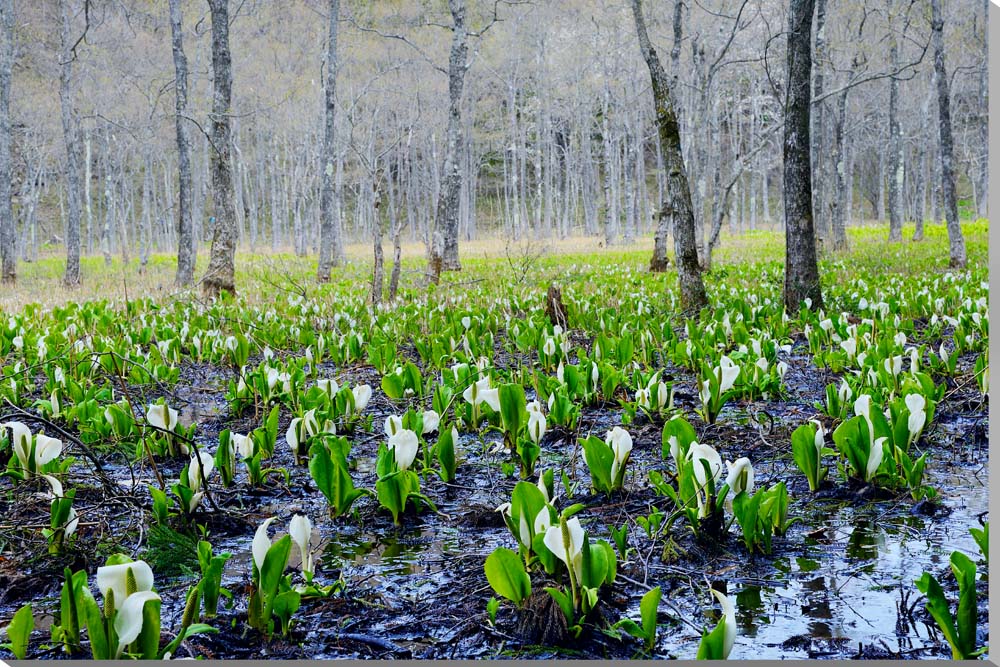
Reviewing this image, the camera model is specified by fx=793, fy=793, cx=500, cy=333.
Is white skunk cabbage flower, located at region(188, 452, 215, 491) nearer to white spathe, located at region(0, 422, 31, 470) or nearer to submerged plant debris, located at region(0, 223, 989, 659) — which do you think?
submerged plant debris, located at region(0, 223, 989, 659)

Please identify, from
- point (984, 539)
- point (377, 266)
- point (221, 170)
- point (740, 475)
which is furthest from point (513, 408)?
point (221, 170)

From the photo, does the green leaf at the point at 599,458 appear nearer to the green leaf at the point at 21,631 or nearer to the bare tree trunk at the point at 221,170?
the green leaf at the point at 21,631

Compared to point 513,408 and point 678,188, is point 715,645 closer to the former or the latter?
point 513,408

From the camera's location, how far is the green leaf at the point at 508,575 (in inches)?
68.1

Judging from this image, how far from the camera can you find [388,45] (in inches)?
1312

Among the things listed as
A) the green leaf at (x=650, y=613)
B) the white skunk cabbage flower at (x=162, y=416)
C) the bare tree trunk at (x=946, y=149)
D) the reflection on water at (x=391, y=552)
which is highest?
the bare tree trunk at (x=946, y=149)

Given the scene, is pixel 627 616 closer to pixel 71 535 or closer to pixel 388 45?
pixel 71 535

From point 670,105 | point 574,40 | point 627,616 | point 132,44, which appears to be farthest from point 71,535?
point 574,40

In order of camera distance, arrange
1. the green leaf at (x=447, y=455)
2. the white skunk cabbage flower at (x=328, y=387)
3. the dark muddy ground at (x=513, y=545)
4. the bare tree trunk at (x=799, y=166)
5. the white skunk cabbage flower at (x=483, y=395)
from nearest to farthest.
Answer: the dark muddy ground at (x=513, y=545), the green leaf at (x=447, y=455), the white skunk cabbage flower at (x=483, y=395), the white skunk cabbage flower at (x=328, y=387), the bare tree trunk at (x=799, y=166)

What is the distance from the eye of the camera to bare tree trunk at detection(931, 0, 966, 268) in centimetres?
1211

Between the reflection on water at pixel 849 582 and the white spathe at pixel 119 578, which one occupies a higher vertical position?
the white spathe at pixel 119 578

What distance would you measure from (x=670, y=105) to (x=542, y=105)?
34.4 metres

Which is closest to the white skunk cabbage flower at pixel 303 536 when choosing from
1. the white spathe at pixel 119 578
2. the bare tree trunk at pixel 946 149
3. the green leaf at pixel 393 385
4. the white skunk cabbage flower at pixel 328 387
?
the white spathe at pixel 119 578

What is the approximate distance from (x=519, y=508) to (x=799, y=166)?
584 cm
